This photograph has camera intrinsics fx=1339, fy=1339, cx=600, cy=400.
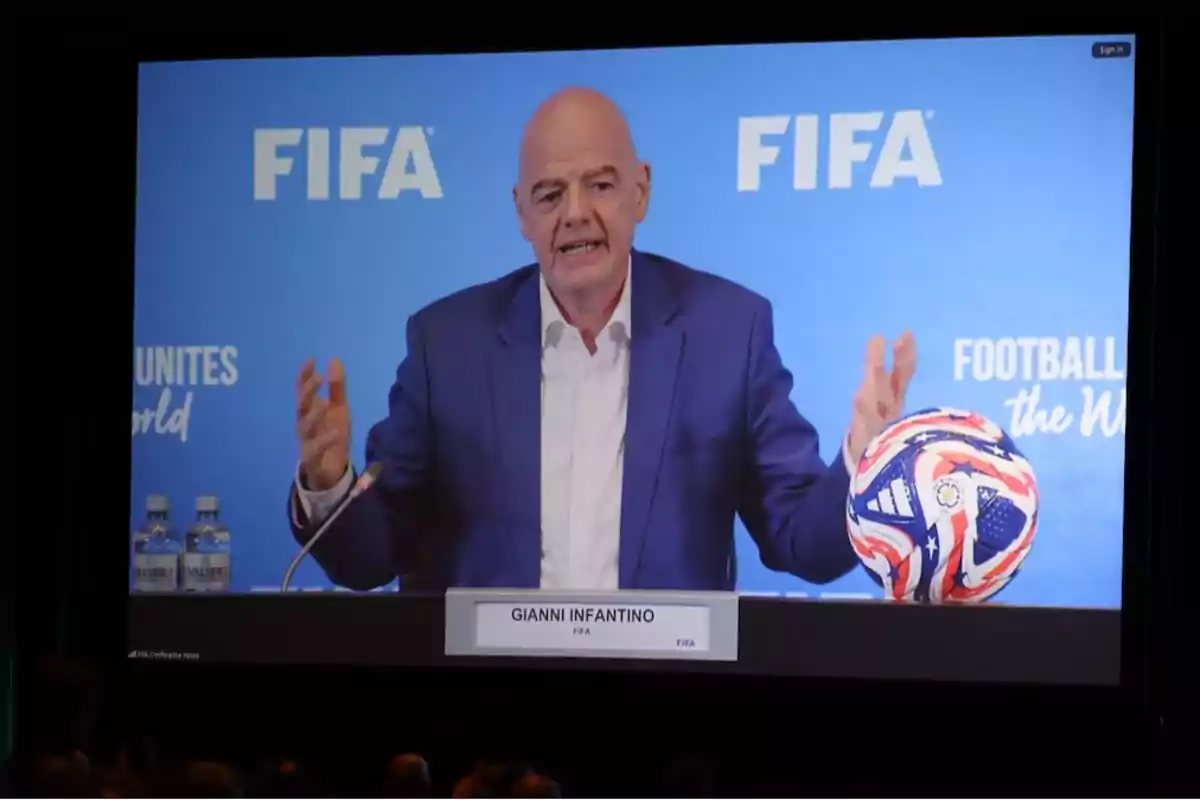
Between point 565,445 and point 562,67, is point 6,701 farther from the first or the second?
point 562,67

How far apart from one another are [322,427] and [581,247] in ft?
1.91

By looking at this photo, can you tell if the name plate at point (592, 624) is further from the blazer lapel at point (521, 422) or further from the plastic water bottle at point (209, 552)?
the plastic water bottle at point (209, 552)

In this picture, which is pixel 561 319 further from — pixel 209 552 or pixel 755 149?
pixel 209 552

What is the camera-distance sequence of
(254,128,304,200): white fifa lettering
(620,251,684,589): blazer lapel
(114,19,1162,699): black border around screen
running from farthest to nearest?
(254,128,304,200): white fifa lettering, (620,251,684,589): blazer lapel, (114,19,1162,699): black border around screen

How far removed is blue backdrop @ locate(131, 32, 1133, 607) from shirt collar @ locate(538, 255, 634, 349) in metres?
0.08

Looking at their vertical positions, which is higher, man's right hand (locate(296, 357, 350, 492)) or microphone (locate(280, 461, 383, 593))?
man's right hand (locate(296, 357, 350, 492))

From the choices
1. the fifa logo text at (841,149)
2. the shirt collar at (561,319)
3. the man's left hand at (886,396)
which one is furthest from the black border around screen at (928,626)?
the shirt collar at (561,319)

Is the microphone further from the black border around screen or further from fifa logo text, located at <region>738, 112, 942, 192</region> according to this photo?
fifa logo text, located at <region>738, 112, 942, 192</region>

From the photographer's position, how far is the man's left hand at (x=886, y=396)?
2338 millimetres

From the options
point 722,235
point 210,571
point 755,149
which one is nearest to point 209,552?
point 210,571

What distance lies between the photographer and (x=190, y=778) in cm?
250

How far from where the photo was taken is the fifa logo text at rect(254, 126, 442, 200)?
2.47 m

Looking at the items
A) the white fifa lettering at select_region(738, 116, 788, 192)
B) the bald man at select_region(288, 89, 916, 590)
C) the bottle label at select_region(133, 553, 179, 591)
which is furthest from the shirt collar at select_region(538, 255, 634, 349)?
the bottle label at select_region(133, 553, 179, 591)

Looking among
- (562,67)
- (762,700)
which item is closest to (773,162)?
(562,67)
